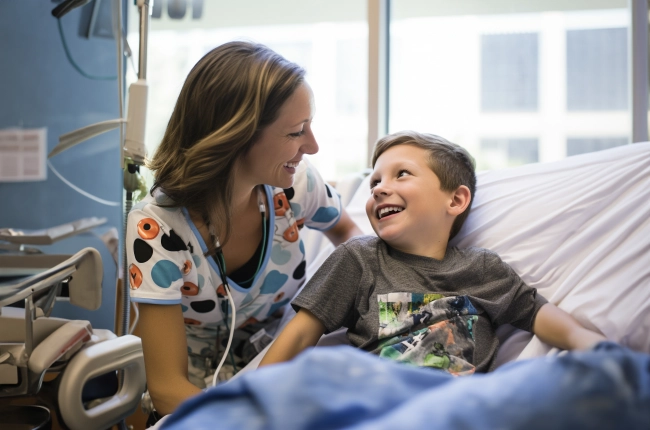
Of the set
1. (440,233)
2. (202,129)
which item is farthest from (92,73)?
(440,233)

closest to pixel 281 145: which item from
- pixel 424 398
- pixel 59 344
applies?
pixel 59 344

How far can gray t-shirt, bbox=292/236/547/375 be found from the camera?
1.17 metres

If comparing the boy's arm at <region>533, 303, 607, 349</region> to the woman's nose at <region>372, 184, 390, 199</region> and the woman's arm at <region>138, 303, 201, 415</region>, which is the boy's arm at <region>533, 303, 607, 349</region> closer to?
the woman's nose at <region>372, 184, 390, 199</region>

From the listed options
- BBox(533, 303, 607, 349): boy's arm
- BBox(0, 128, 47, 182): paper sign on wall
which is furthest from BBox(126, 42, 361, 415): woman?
BBox(0, 128, 47, 182): paper sign on wall

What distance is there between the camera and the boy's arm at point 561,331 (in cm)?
115

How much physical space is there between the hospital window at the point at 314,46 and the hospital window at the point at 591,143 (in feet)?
2.71

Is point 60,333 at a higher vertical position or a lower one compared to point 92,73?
lower

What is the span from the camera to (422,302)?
1.22 metres

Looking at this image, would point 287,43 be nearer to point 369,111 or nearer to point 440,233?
point 369,111

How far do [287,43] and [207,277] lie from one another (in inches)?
68.4

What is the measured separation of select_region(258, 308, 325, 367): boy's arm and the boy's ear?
1.33 ft

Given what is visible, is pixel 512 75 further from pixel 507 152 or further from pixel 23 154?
pixel 23 154

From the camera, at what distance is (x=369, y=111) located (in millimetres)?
2449

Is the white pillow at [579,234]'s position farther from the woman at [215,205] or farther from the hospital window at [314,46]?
the hospital window at [314,46]
